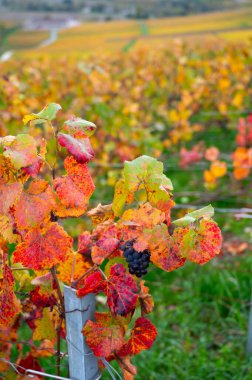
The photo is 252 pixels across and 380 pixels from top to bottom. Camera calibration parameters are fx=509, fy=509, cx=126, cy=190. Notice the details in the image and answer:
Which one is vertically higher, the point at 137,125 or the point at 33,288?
the point at 33,288

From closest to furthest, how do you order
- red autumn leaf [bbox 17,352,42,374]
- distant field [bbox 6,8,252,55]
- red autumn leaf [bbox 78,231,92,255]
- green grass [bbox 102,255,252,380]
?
red autumn leaf [bbox 78,231,92,255] → red autumn leaf [bbox 17,352,42,374] → green grass [bbox 102,255,252,380] → distant field [bbox 6,8,252,55]

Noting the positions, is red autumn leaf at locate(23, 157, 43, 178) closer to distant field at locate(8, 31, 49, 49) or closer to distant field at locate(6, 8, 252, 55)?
distant field at locate(8, 31, 49, 49)

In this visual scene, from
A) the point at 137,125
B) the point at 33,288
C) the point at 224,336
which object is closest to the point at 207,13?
the point at 137,125

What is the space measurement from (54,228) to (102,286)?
0.51ft

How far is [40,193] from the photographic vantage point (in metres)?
0.89

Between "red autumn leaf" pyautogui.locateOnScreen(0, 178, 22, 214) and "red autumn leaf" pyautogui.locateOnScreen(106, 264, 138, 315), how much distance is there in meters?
0.24

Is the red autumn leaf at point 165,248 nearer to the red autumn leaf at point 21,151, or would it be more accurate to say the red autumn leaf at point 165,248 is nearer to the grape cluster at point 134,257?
the grape cluster at point 134,257

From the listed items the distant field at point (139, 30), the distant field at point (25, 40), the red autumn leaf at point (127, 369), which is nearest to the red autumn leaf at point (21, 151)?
the red autumn leaf at point (127, 369)

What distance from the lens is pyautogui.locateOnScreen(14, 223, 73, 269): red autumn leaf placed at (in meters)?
0.92

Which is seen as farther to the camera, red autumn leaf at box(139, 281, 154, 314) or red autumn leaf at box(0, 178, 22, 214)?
red autumn leaf at box(139, 281, 154, 314)

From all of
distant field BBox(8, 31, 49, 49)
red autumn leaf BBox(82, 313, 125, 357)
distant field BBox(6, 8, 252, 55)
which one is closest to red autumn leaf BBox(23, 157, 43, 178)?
red autumn leaf BBox(82, 313, 125, 357)

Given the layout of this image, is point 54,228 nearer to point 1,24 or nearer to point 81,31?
point 1,24

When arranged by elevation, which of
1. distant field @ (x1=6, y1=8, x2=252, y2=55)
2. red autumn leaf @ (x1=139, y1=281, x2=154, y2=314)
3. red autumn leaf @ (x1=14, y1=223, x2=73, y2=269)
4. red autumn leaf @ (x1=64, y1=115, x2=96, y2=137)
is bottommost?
distant field @ (x1=6, y1=8, x2=252, y2=55)

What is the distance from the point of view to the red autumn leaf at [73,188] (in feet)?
2.97
